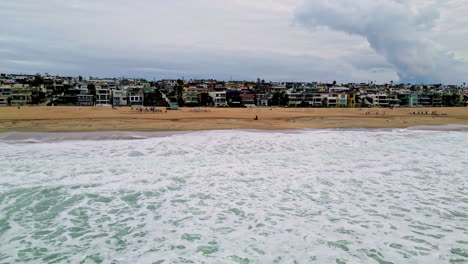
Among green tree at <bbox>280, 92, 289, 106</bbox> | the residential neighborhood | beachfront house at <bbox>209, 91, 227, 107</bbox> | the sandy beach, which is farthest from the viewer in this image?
green tree at <bbox>280, 92, 289, 106</bbox>

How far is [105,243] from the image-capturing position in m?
5.39

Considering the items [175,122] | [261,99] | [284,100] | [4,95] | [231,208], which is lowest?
[231,208]

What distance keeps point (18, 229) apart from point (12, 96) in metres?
87.4

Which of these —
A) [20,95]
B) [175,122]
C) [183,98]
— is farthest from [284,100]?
[20,95]

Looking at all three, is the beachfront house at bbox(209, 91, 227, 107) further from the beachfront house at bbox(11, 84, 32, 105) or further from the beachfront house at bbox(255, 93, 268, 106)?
the beachfront house at bbox(11, 84, 32, 105)

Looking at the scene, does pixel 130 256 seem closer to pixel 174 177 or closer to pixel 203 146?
pixel 174 177

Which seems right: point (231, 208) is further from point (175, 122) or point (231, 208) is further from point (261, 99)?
point (261, 99)

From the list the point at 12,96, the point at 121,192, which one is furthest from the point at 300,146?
the point at 12,96

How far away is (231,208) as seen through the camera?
706cm

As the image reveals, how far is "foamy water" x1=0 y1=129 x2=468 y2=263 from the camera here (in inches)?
203

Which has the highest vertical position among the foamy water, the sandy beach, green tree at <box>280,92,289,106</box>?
green tree at <box>280,92,289,106</box>

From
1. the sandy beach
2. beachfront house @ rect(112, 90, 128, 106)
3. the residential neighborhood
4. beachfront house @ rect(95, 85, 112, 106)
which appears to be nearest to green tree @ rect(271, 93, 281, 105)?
the residential neighborhood

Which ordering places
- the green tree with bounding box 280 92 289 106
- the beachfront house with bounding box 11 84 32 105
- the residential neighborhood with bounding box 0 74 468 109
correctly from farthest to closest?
the green tree with bounding box 280 92 289 106, the residential neighborhood with bounding box 0 74 468 109, the beachfront house with bounding box 11 84 32 105

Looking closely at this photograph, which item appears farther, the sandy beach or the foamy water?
the sandy beach
